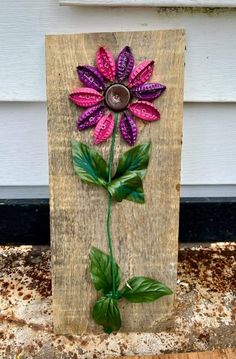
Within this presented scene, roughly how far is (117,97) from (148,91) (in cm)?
5

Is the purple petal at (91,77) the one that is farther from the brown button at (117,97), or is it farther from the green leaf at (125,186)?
the green leaf at (125,186)

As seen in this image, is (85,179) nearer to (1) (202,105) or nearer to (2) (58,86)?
(2) (58,86)

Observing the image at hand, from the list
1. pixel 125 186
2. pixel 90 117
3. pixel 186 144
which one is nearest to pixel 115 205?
pixel 125 186

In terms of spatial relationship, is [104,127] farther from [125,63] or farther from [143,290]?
[143,290]

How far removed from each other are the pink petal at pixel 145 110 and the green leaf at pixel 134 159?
0.16 ft

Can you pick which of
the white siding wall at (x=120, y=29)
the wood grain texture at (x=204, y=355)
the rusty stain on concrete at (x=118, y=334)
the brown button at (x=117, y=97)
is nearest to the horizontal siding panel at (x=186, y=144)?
the white siding wall at (x=120, y=29)

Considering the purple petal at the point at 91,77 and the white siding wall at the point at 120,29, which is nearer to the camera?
the purple petal at the point at 91,77

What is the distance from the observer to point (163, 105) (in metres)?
0.78

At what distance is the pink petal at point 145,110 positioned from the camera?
764 mm

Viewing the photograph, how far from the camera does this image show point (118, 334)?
2.88 feet

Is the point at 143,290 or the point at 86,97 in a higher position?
the point at 86,97

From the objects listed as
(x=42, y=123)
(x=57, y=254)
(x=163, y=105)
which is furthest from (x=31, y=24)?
(x=57, y=254)

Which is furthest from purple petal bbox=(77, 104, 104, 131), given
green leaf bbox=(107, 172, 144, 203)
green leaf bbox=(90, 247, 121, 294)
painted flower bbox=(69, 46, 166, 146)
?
green leaf bbox=(90, 247, 121, 294)

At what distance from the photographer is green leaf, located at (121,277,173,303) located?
33.2 inches
